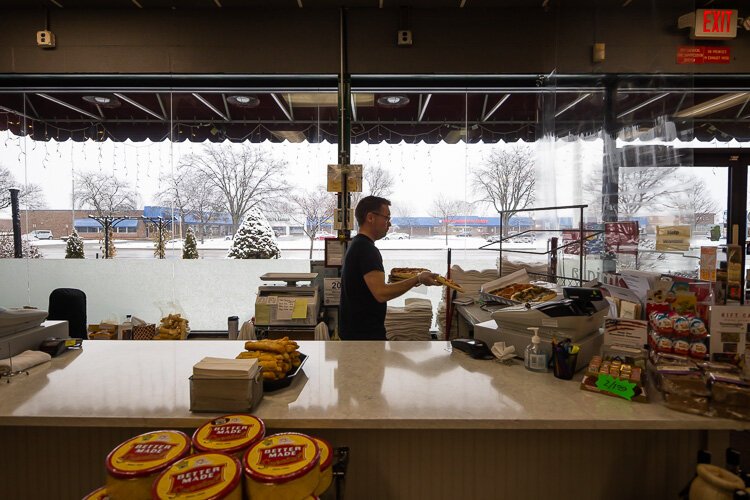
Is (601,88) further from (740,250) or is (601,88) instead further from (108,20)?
(108,20)

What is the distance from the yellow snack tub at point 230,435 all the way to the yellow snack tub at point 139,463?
0.04 meters

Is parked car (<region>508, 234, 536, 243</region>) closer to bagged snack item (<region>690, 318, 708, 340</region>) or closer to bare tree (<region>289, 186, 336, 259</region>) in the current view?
bare tree (<region>289, 186, 336, 259</region>)

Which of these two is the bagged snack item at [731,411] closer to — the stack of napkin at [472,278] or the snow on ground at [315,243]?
the stack of napkin at [472,278]

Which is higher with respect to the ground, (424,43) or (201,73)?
(424,43)

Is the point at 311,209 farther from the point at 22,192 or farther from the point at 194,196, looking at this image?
the point at 22,192

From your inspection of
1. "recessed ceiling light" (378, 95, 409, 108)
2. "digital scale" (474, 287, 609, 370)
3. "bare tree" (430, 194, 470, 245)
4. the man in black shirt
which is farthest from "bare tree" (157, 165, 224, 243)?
"digital scale" (474, 287, 609, 370)

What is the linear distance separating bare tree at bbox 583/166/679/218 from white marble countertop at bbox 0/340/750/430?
247cm

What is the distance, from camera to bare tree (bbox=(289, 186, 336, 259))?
4293 mm

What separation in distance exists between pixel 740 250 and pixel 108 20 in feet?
21.2

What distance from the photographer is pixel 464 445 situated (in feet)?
4.50

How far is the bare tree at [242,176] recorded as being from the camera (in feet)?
14.3

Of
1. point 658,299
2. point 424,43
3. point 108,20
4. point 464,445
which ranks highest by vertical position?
point 108,20

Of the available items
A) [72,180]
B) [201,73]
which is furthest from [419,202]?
[72,180]

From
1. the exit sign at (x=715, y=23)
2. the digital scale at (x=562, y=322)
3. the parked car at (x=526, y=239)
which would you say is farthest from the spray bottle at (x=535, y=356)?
the exit sign at (x=715, y=23)
